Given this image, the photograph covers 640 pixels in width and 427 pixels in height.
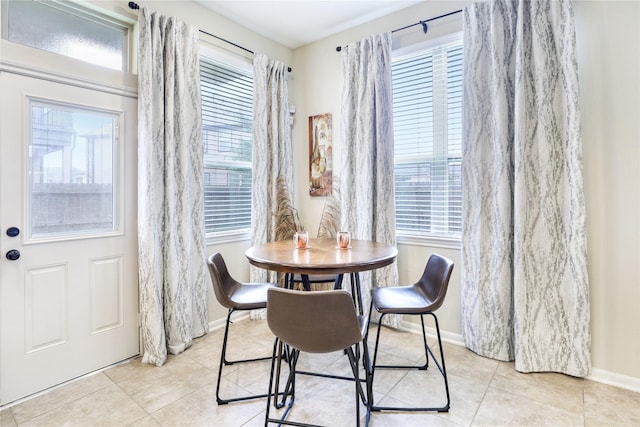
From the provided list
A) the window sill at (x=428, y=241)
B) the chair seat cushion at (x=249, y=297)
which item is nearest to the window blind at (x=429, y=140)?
the window sill at (x=428, y=241)

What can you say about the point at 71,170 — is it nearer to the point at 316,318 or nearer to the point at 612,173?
the point at 316,318

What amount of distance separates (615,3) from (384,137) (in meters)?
1.68

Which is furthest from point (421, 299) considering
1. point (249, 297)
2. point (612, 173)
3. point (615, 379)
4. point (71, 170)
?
point (71, 170)

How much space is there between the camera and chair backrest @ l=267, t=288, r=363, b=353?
4.69ft

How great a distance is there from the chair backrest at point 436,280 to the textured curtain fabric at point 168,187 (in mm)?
1851

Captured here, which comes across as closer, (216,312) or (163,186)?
(163,186)

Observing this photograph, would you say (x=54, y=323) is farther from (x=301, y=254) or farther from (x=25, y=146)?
(x=301, y=254)

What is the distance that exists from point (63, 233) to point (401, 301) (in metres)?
2.23

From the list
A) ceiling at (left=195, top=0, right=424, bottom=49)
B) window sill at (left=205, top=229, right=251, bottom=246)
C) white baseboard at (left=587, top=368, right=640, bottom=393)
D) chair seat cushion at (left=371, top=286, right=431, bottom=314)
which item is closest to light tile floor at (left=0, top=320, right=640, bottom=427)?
white baseboard at (left=587, top=368, right=640, bottom=393)

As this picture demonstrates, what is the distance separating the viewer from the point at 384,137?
2.93 metres

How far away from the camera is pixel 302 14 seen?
3051 millimetres

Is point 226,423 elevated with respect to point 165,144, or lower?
lower

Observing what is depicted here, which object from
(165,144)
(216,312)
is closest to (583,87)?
(165,144)

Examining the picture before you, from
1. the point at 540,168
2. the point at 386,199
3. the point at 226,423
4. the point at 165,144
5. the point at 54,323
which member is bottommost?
→ the point at 226,423
